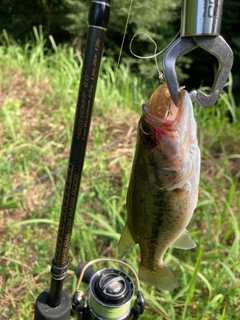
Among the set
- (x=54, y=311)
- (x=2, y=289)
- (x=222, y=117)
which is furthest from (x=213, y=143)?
(x=54, y=311)

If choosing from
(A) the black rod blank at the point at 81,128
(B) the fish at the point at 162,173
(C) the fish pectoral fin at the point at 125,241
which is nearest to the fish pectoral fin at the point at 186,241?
(B) the fish at the point at 162,173

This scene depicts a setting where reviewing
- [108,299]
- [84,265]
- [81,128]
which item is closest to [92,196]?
[84,265]

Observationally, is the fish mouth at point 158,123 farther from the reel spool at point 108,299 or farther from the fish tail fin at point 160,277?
the reel spool at point 108,299

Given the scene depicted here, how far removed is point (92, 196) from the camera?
2.50 metres

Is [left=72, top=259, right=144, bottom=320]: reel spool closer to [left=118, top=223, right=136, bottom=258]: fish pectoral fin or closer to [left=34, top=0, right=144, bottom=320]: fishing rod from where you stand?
[left=34, top=0, right=144, bottom=320]: fishing rod

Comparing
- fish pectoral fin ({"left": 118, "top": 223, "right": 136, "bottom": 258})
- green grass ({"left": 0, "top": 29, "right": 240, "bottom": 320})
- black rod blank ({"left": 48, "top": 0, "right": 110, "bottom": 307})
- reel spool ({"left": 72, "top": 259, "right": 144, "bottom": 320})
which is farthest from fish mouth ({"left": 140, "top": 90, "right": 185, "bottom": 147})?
green grass ({"left": 0, "top": 29, "right": 240, "bottom": 320})

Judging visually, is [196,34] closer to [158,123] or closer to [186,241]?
[158,123]

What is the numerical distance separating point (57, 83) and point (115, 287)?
9.12 ft

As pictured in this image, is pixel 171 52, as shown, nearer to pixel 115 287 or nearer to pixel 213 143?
pixel 115 287

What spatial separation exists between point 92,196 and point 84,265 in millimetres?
1067

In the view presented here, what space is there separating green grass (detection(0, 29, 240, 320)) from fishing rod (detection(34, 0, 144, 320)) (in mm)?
562

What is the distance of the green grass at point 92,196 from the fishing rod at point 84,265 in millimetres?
562

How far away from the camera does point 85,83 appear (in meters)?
0.95

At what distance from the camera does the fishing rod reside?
0.92 meters
